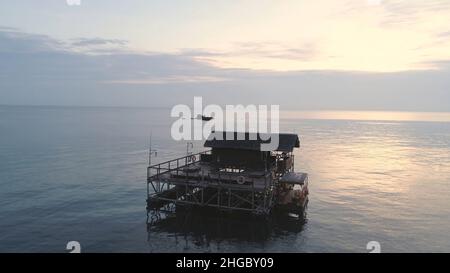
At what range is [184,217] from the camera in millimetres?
35781

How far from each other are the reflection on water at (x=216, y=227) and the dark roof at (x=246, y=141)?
7.29 metres

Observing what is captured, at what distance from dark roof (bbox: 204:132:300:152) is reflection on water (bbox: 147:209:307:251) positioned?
23.9ft

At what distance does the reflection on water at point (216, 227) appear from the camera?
99.9 ft

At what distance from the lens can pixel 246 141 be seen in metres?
39.2

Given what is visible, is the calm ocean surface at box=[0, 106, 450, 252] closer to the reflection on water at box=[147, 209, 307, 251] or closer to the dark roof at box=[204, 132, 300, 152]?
the reflection on water at box=[147, 209, 307, 251]

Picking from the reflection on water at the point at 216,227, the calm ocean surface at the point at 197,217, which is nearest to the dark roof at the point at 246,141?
the reflection on water at the point at 216,227

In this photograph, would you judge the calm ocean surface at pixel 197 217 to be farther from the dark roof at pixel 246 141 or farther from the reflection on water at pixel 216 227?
the dark roof at pixel 246 141

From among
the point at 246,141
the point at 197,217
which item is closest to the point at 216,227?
the point at 197,217

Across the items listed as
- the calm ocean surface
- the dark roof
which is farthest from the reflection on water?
the dark roof

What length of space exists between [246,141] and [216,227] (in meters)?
10.4

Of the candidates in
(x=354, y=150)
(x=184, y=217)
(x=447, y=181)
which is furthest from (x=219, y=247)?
(x=354, y=150)

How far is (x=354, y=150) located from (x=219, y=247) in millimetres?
77394

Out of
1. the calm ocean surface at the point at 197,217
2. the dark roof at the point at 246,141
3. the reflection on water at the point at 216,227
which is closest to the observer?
the calm ocean surface at the point at 197,217
